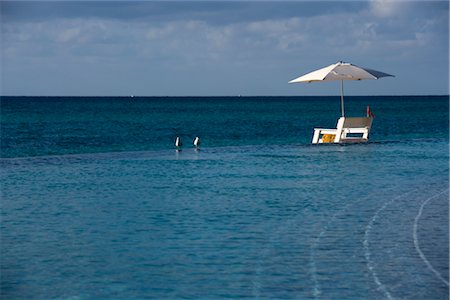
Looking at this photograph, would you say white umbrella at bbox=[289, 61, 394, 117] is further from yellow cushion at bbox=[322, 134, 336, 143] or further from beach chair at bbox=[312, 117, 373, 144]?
yellow cushion at bbox=[322, 134, 336, 143]

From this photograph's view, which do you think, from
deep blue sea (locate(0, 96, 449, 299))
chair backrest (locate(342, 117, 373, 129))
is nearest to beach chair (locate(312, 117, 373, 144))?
chair backrest (locate(342, 117, 373, 129))

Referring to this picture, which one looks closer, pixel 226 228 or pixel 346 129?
pixel 226 228

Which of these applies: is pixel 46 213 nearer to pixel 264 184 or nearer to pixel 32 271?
pixel 32 271

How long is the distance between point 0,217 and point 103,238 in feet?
10.6

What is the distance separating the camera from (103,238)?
43.5 ft

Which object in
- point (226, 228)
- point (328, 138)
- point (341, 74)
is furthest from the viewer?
point (328, 138)

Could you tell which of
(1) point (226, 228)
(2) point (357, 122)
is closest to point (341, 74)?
(2) point (357, 122)

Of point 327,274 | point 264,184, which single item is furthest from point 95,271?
point 264,184

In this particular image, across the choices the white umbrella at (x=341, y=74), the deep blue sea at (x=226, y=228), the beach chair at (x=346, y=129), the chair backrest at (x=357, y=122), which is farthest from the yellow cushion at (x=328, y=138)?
the deep blue sea at (x=226, y=228)

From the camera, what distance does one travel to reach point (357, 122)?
32.5 m

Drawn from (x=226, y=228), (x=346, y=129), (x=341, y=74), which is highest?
(x=341, y=74)

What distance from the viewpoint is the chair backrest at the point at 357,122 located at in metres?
32.0

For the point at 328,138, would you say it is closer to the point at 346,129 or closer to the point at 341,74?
the point at 346,129

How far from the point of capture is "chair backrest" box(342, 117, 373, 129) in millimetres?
32028
